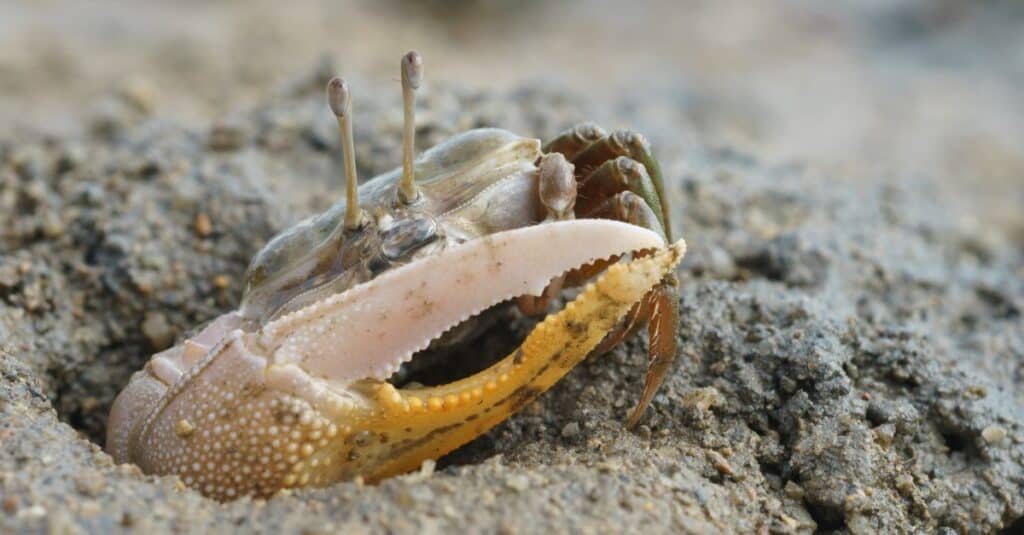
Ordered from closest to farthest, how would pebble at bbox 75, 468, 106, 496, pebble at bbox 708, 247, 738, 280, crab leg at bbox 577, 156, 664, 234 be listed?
pebble at bbox 75, 468, 106, 496
crab leg at bbox 577, 156, 664, 234
pebble at bbox 708, 247, 738, 280

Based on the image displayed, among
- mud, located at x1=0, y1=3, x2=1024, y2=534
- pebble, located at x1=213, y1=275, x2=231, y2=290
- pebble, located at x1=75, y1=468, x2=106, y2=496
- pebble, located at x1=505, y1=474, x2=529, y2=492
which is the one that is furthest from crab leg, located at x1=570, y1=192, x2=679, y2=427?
pebble, located at x1=213, y1=275, x2=231, y2=290

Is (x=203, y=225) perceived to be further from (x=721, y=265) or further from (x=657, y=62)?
(x=657, y=62)

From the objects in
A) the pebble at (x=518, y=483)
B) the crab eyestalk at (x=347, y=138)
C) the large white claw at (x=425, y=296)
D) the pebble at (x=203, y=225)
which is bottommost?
the pebble at (x=518, y=483)

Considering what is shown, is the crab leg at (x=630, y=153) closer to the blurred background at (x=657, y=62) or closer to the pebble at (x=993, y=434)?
the pebble at (x=993, y=434)

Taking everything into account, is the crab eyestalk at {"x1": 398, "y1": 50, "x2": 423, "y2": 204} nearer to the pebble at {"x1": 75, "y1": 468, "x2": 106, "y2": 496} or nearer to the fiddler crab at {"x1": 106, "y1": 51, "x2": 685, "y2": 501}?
the fiddler crab at {"x1": 106, "y1": 51, "x2": 685, "y2": 501}

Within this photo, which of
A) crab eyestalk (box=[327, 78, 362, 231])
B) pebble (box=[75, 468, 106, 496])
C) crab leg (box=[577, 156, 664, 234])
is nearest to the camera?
pebble (box=[75, 468, 106, 496])

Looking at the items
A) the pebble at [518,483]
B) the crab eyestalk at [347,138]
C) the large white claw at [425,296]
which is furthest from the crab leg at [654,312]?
the crab eyestalk at [347,138]

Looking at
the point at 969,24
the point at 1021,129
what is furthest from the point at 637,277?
the point at 969,24
